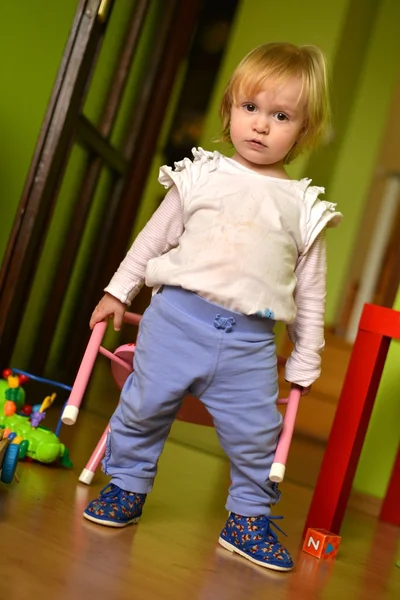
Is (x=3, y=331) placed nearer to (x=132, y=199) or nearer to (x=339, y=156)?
(x=132, y=199)

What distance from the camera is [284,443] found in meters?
1.41

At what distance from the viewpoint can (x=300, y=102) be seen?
1.40 m

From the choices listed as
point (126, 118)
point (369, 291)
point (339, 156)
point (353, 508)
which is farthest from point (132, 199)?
point (369, 291)

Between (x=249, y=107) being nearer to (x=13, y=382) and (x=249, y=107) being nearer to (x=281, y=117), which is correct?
(x=281, y=117)

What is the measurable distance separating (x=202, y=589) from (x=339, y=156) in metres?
3.50

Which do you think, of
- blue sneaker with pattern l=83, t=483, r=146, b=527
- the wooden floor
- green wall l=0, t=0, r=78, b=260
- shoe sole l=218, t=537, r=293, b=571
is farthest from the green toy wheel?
green wall l=0, t=0, r=78, b=260

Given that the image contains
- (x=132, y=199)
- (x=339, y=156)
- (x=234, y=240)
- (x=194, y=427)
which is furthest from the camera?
(x=339, y=156)

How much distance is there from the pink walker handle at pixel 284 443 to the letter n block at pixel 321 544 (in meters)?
0.23

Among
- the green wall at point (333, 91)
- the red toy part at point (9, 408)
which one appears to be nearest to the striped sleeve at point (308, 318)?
the green wall at point (333, 91)

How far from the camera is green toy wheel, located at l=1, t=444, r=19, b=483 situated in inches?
55.3

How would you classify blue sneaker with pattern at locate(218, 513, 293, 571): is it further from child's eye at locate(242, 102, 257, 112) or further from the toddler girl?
child's eye at locate(242, 102, 257, 112)

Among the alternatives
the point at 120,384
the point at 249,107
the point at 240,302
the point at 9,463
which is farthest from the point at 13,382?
the point at 249,107

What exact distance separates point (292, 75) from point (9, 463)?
2.65 feet

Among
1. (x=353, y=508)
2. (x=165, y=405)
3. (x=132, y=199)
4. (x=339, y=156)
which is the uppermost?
(x=339, y=156)
